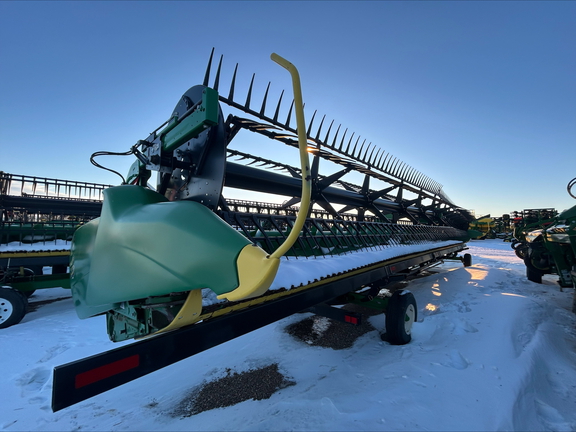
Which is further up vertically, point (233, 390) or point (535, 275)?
point (535, 275)

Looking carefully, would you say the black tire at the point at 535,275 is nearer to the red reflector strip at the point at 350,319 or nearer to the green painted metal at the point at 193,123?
the red reflector strip at the point at 350,319

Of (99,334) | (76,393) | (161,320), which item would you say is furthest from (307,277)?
(99,334)

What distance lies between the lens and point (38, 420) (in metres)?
2.28

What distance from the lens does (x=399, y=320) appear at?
3416 millimetres

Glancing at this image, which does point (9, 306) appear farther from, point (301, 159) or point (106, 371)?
point (301, 159)

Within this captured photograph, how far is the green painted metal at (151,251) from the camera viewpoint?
1.13 m

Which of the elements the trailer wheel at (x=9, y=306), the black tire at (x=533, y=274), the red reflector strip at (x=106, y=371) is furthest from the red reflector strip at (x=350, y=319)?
the black tire at (x=533, y=274)

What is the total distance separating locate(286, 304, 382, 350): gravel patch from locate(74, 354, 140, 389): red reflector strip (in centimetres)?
272

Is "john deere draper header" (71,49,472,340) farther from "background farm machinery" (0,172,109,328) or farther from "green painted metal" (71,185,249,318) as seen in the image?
"background farm machinery" (0,172,109,328)

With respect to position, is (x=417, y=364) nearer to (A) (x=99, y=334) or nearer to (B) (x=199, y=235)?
(B) (x=199, y=235)

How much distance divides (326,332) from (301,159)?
149 inches

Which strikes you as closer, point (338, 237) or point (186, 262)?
point (186, 262)

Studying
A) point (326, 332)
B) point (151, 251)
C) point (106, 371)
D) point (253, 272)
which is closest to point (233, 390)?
point (106, 371)

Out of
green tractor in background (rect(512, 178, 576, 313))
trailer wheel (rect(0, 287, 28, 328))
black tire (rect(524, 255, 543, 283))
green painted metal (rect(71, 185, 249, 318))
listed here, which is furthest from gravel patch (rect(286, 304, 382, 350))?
black tire (rect(524, 255, 543, 283))
